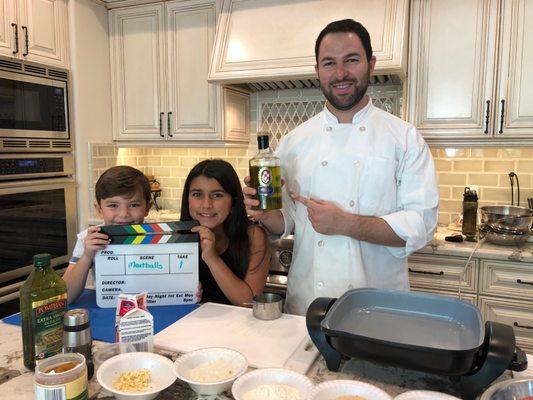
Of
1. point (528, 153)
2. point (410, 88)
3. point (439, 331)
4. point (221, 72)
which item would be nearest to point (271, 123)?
point (221, 72)

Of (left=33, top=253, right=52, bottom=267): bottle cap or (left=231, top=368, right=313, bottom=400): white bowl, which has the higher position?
(left=33, top=253, right=52, bottom=267): bottle cap

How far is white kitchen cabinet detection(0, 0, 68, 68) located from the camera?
2594 millimetres

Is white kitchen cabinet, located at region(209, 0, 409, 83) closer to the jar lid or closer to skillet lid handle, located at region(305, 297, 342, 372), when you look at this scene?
skillet lid handle, located at region(305, 297, 342, 372)

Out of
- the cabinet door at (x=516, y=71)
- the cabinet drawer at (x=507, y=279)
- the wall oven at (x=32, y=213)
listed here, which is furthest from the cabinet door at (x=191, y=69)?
the cabinet drawer at (x=507, y=279)

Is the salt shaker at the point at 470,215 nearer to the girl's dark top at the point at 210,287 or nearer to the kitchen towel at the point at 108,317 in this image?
the girl's dark top at the point at 210,287

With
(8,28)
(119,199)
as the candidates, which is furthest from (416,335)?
(8,28)

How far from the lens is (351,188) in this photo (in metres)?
1.67

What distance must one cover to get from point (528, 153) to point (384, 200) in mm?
1668

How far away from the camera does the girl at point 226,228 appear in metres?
1.74

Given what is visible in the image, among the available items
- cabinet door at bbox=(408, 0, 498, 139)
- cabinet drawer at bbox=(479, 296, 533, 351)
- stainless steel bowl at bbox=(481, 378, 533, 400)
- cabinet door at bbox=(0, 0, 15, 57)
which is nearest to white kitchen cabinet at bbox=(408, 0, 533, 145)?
cabinet door at bbox=(408, 0, 498, 139)

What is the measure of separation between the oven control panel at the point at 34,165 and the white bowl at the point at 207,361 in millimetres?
2070

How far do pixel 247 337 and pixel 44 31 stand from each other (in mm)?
2535

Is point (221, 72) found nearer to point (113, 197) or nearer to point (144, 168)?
point (144, 168)

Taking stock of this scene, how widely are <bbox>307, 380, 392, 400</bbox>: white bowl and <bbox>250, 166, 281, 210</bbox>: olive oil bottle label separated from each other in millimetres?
639
